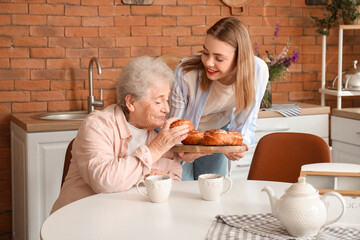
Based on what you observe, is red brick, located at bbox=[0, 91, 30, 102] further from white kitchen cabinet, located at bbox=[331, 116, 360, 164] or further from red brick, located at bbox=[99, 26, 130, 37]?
white kitchen cabinet, located at bbox=[331, 116, 360, 164]

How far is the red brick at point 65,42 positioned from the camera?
3283 mm

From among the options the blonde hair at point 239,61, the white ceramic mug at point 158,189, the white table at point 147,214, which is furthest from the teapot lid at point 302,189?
the blonde hair at point 239,61

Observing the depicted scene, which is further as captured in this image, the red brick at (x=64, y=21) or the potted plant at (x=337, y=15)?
the potted plant at (x=337, y=15)

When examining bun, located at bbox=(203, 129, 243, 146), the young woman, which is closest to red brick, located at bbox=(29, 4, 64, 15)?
the young woman

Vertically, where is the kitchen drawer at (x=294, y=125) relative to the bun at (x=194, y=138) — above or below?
below

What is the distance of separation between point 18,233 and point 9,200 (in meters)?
0.27

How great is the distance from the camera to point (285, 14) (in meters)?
3.87

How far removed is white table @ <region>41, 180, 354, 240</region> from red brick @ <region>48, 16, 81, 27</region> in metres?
1.78

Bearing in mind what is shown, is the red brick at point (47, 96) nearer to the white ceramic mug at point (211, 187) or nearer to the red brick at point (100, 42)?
the red brick at point (100, 42)

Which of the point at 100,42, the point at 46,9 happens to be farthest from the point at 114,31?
the point at 46,9

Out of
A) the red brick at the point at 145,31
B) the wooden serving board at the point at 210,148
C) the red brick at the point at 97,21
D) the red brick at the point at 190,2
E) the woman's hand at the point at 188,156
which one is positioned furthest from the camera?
the red brick at the point at 190,2

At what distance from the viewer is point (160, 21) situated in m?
3.53

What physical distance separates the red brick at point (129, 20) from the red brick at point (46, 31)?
37 centimetres

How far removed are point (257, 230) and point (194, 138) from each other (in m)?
0.65
